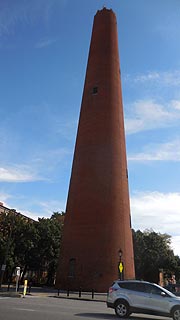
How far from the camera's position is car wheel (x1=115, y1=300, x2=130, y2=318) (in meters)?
14.2

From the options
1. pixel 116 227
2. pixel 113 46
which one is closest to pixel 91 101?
pixel 113 46

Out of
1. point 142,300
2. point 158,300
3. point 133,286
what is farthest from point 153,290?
point 133,286

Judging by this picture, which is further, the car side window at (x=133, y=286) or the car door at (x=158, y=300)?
the car side window at (x=133, y=286)

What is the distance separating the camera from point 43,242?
47281mm

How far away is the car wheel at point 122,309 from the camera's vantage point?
14168mm

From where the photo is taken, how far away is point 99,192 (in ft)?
108

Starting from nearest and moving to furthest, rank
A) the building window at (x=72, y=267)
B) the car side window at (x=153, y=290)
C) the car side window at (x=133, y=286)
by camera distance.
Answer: the car side window at (x=153, y=290)
the car side window at (x=133, y=286)
the building window at (x=72, y=267)

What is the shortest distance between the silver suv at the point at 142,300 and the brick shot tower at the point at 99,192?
1640 cm

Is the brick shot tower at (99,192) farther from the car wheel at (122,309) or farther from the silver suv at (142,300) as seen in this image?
the car wheel at (122,309)

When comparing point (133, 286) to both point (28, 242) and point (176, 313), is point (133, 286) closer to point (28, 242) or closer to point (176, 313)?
point (176, 313)

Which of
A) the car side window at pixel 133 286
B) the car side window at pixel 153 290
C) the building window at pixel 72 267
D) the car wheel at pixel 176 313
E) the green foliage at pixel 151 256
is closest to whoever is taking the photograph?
the car wheel at pixel 176 313

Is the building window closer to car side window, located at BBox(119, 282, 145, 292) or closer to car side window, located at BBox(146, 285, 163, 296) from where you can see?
car side window, located at BBox(119, 282, 145, 292)

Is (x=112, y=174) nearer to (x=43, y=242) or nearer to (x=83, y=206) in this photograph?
(x=83, y=206)

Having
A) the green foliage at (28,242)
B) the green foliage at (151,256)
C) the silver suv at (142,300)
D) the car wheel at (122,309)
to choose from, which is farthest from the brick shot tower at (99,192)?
the green foliage at (151,256)
